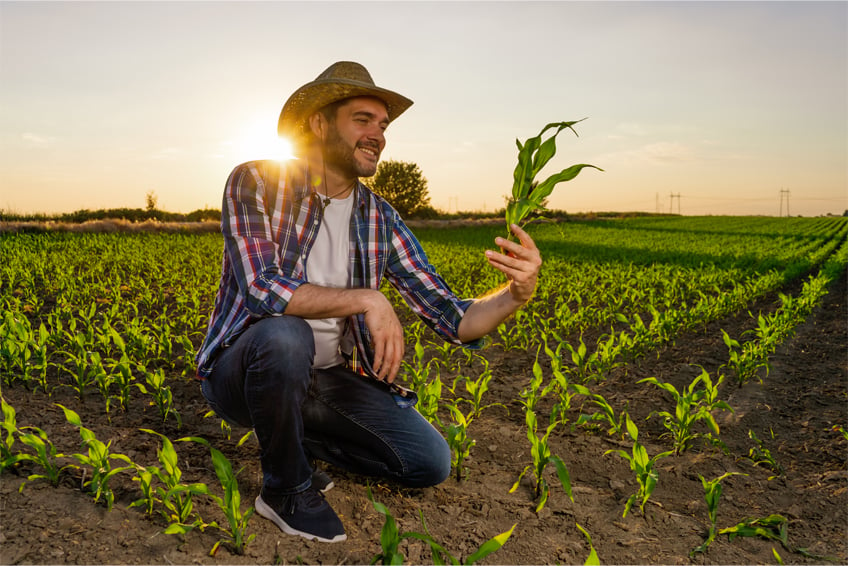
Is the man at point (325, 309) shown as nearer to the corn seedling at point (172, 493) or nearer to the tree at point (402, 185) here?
the corn seedling at point (172, 493)

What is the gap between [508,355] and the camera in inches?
213

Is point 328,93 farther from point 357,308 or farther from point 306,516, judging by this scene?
point 306,516

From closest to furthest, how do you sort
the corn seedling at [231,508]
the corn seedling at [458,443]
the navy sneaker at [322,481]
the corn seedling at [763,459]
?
the corn seedling at [231,508]
the navy sneaker at [322,481]
the corn seedling at [458,443]
the corn seedling at [763,459]

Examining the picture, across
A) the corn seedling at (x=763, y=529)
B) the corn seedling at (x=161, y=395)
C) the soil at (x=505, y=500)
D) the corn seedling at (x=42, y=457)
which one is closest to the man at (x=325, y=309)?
the soil at (x=505, y=500)

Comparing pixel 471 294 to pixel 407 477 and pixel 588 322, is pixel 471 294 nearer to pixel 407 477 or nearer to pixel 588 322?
pixel 588 322

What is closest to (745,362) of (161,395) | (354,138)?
(354,138)

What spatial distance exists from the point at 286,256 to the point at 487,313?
925 mm

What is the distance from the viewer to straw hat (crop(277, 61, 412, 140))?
2.60 metres

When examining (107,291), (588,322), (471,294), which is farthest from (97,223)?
(588,322)

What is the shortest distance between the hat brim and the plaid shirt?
11.6 inches

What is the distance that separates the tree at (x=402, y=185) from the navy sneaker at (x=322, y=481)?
1990 inches

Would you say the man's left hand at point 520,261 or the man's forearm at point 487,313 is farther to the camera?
the man's forearm at point 487,313

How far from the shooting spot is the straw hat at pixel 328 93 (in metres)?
2.60

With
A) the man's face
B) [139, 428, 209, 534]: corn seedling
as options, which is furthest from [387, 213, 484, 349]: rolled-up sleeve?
[139, 428, 209, 534]: corn seedling
